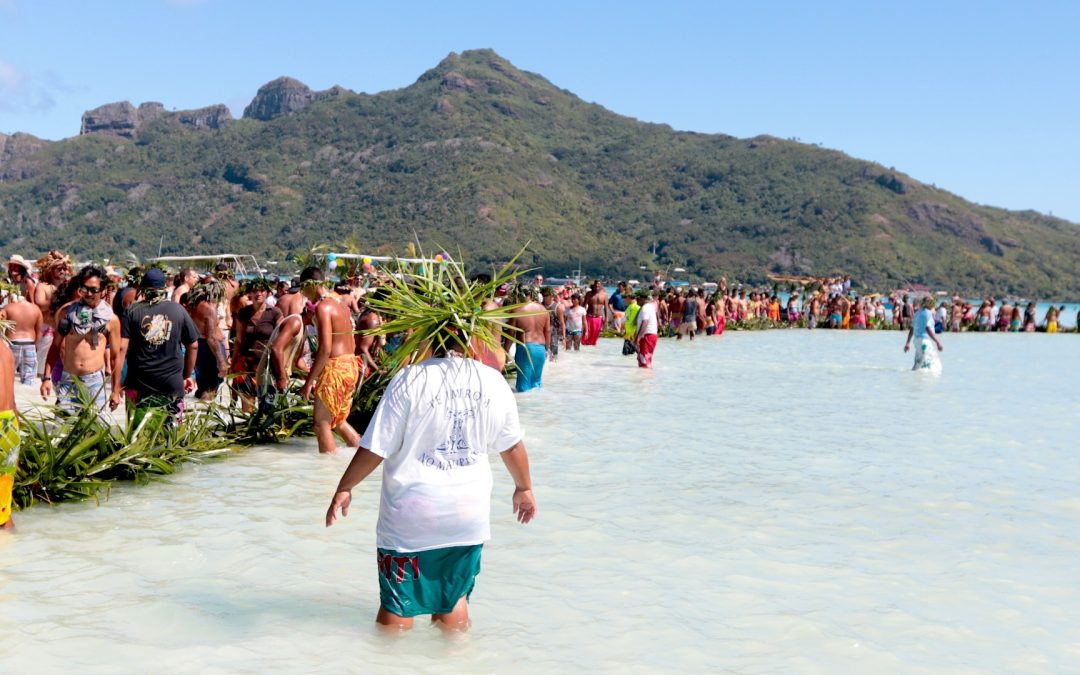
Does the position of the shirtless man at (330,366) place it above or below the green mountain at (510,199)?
below

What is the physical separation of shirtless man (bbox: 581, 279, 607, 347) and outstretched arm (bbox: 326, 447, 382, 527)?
71.2ft

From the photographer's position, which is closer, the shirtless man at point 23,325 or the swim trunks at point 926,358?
the shirtless man at point 23,325

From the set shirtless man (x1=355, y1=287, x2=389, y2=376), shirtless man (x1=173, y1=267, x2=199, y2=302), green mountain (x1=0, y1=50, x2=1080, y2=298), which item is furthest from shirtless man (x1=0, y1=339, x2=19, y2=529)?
green mountain (x1=0, y1=50, x2=1080, y2=298)

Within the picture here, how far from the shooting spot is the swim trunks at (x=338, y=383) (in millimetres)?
8531

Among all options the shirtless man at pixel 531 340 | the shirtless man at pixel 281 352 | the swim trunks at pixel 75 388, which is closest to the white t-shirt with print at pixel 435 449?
the swim trunks at pixel 75 388

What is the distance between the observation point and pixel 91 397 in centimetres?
802

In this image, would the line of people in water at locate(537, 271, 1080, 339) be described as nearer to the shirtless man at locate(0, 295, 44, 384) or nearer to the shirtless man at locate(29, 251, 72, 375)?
the shirtless man at locate(29, 251, 72, 375)

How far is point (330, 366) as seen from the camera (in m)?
8.52

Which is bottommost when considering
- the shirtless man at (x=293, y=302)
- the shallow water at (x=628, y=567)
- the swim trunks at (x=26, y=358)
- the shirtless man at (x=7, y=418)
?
the shallow water at (x=628, y=567)

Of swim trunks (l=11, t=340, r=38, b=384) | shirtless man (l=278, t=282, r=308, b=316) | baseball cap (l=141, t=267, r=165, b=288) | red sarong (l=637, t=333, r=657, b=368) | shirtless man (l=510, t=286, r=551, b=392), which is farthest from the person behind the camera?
red sarong (l=637, t=333, r=657, b=368)

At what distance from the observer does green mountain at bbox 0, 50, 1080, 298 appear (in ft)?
395

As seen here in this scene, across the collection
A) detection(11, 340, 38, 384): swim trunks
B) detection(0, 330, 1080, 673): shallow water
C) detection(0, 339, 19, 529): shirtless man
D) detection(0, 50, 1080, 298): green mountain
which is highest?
detection(0, 50, 1080, 298): green mountain

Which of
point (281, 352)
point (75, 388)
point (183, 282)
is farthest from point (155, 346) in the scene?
point (183, 282)

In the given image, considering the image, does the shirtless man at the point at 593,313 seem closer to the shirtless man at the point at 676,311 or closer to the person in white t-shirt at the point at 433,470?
the shirtless man at the point at 676,311
